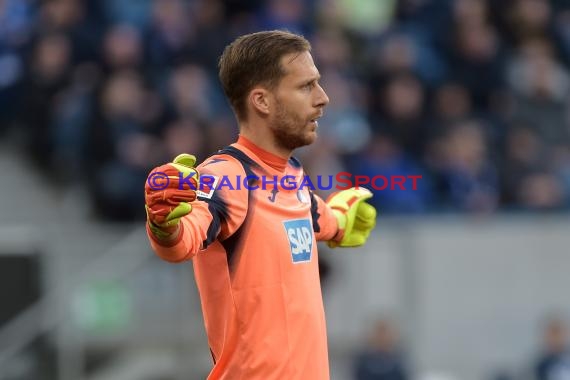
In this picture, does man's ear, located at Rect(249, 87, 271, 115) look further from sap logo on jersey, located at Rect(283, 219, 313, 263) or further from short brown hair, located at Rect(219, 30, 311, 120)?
sap logo on jersey, located at Rect(283, 219, 313, 263)

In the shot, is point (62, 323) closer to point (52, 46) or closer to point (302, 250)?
point (52, 46)

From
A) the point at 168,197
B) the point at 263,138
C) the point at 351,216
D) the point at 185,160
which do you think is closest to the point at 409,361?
the point at 351,216

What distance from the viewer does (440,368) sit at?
33.5ft

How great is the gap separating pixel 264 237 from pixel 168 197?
67 centimetres

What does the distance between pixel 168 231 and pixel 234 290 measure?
0.59 meters

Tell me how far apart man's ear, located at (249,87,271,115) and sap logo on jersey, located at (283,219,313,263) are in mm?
436

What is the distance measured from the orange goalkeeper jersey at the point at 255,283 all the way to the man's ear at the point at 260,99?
18 centimetres

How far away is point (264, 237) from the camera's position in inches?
177

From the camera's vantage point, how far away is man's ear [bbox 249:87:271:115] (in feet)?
15.0

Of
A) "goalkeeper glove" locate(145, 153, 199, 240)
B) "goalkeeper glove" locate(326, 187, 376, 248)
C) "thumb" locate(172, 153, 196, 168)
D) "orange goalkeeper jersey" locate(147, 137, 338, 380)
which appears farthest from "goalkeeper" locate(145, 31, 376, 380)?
"goalkeeper glove" locate(326, 187, 376, 248)

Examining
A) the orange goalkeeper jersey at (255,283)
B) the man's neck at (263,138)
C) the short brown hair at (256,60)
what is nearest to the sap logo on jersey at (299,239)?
the orange goalkeeper jersey at (255,283)

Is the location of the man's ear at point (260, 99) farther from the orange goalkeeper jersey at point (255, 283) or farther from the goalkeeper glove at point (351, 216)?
the goalkeeper glove at point (351, 216)

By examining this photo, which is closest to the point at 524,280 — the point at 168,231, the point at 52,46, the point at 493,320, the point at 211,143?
the point at 493,320

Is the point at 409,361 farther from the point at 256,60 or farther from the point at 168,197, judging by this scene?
the point at 168,197
